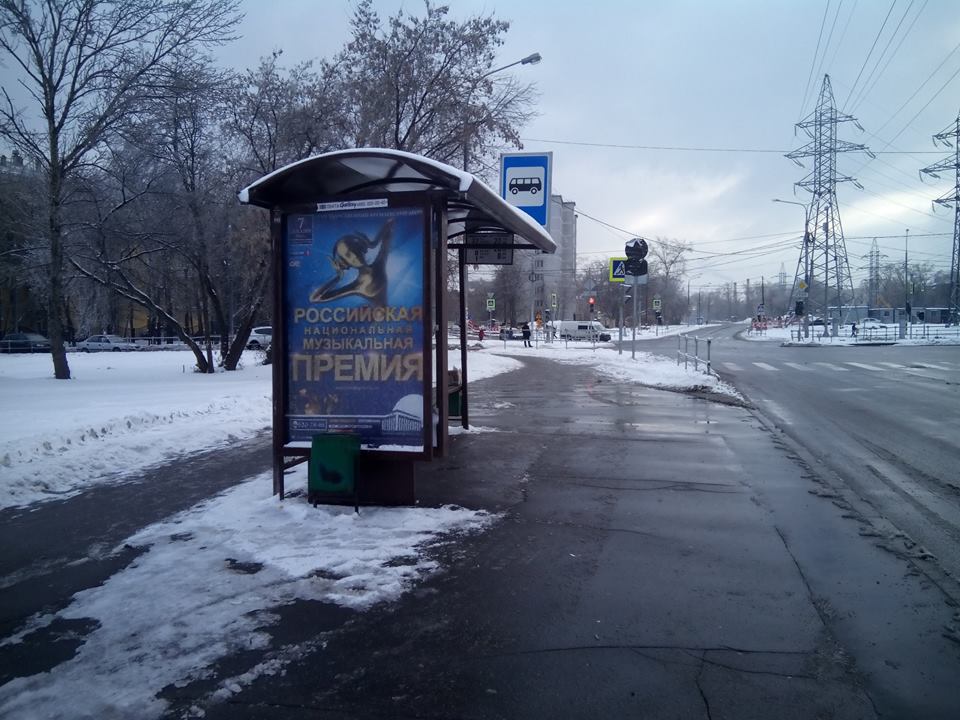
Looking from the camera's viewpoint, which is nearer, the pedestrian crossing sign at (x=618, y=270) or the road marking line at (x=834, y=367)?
the road marking line at (x=834, y=367)

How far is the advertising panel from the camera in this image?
6387 mm

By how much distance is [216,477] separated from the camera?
794 centimetres

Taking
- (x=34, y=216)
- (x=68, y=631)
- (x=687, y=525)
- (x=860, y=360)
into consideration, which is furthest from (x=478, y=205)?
(x=860, y=360)

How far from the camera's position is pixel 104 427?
32.4 ft

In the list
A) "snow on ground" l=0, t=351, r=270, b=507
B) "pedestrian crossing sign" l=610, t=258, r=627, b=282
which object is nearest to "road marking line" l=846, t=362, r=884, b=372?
"pedestrian crossing sign" l=610, t=258, r=627, b=282

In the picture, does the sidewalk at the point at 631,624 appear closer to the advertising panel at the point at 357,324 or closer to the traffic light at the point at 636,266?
the advertising panel at the point at 357,324

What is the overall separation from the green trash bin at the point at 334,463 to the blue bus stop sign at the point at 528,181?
906 cm

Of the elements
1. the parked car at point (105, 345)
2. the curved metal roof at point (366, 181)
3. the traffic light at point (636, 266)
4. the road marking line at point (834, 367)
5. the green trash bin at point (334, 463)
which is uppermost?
the traffic light at point (636, 266)

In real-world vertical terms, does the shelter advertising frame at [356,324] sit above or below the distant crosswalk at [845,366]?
above

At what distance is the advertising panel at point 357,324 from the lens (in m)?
6.39

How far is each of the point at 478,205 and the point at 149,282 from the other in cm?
2723

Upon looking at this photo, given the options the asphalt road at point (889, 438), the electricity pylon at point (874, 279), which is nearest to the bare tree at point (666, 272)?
the electricity pylon at point (874, 279)

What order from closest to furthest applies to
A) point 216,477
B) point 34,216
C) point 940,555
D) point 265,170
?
point 940,555 → point 216,477 → point 34,216 → point 265,170

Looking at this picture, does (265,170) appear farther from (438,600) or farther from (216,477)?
(438,600)
